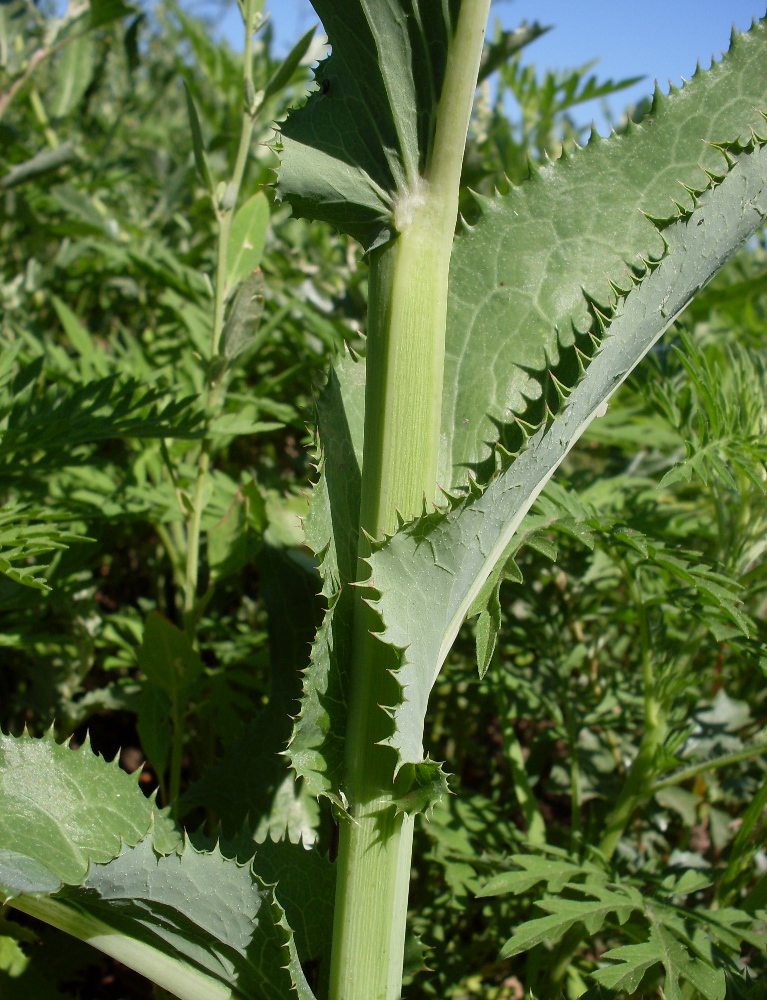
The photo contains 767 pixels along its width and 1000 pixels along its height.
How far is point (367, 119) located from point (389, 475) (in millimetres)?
432

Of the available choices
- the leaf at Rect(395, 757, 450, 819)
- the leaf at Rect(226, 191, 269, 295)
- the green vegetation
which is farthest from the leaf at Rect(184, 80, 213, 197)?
the leaf at Rect(395, 757, 450, 819)

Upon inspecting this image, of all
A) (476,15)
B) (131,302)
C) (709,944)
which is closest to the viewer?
(476,15)

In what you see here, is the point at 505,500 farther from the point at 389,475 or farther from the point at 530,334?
the point at 530,334

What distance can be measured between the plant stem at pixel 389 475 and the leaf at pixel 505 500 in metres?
0.08

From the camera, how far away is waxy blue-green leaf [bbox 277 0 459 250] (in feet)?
3.02

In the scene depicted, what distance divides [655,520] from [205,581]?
45.0 inches

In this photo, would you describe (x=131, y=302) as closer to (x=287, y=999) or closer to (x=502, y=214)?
(x=502, y=214)

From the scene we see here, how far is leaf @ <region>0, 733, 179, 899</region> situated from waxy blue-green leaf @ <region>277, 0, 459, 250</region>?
0.85m

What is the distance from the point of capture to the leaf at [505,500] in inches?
37.1

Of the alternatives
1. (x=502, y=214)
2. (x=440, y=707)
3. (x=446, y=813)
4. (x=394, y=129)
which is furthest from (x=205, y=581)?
(x=394, y=129)

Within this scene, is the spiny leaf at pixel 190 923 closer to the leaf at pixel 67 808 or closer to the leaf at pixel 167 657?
the leaf at pixel 67 808

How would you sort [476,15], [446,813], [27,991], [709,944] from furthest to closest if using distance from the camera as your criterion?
[446,813]
[27,991]
[709,944]
[476,15]

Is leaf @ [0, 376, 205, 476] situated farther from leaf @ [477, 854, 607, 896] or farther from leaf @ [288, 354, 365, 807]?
leaf @ [477, 854, 607, 896]

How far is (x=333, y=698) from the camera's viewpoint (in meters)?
1.10
